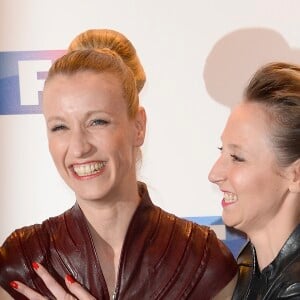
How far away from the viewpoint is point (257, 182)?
45.4 inches

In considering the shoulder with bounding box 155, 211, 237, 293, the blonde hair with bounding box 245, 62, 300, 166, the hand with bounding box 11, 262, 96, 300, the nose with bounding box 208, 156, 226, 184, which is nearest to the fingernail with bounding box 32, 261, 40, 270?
the hand with bounding box 11, 262, 96, 300

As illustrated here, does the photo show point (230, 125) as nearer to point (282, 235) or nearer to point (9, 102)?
point (282, 235)

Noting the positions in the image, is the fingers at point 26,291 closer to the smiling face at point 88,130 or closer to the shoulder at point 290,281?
the smiling face at point 88,130

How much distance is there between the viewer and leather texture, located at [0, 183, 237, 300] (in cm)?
122

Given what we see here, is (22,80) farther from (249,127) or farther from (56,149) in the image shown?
(249,127)

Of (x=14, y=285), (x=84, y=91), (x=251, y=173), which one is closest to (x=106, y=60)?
(x=84, y=91)

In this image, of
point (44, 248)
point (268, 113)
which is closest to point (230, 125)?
point (268, 113)

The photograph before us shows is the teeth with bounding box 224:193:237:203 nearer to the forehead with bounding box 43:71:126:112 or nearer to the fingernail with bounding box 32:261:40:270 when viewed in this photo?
the forehead with bounding box 43:71:126:112

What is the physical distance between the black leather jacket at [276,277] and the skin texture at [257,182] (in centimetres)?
3

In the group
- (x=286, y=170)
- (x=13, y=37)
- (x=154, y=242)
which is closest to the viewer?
(x=286, y=170)

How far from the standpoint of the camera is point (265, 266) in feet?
3.88

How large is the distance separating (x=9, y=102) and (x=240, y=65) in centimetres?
55

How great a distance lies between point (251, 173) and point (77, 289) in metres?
0.35

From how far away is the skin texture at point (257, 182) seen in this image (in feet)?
3.78
